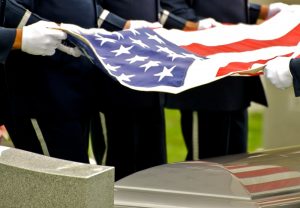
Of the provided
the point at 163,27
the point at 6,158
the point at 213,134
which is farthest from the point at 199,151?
the point at 6,158

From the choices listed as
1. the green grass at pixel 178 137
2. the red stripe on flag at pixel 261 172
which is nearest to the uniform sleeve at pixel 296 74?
the red stripe on flag at pixel 261 172

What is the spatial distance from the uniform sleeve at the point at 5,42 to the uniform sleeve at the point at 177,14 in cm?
106

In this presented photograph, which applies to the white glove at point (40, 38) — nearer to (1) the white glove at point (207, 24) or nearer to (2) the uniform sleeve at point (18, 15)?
(2) the uniform sleeve at point (18, 15)

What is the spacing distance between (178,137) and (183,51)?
14.1 feet

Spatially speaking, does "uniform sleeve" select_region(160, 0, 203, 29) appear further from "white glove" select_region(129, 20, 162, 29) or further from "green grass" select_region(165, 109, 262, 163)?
"green grass" select_region(165, 109, 262, 163)

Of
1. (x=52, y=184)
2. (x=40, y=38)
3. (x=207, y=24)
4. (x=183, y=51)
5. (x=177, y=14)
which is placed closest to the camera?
(x=52, y=184)

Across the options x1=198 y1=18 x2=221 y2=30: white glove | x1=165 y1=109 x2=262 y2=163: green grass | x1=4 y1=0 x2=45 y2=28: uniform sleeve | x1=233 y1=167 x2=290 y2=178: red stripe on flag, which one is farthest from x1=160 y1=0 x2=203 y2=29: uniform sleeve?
x1=165 y1=109 x2=262 y2=163: green grass

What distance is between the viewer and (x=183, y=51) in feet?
12.5

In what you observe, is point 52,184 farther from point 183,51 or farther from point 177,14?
point 177,14

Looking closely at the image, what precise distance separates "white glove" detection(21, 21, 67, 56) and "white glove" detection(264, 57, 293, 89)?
76 centimetres

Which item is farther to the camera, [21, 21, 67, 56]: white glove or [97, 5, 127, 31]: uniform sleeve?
[97, 5, 127, 31]: uniform sleeve

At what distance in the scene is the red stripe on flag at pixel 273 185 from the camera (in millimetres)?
2982

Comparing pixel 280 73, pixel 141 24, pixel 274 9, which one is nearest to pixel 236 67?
pixel 280 73

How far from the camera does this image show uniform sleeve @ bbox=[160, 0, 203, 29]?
14.0 ft
